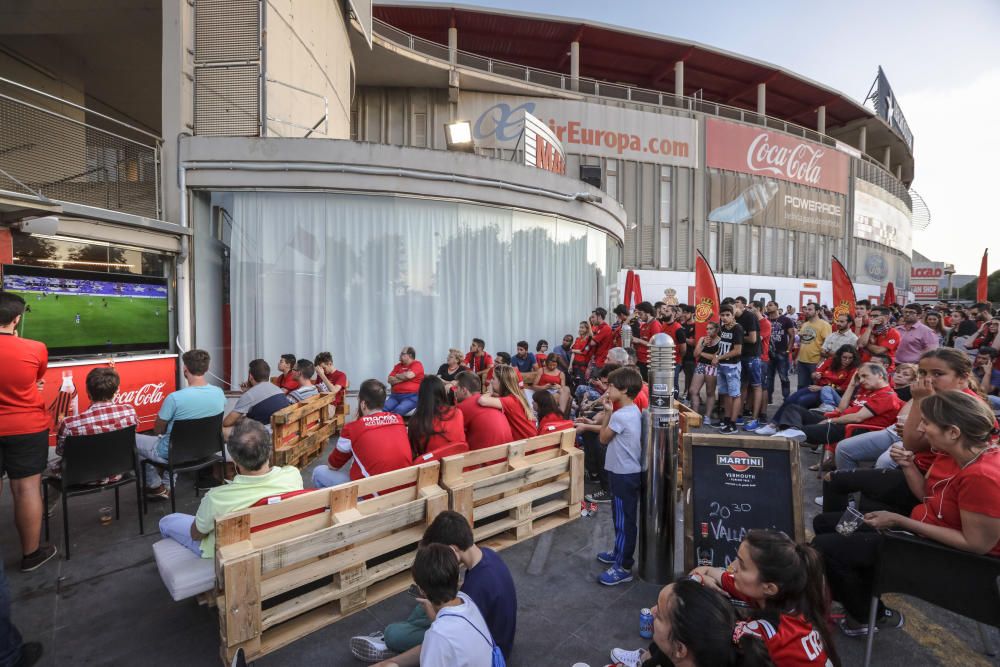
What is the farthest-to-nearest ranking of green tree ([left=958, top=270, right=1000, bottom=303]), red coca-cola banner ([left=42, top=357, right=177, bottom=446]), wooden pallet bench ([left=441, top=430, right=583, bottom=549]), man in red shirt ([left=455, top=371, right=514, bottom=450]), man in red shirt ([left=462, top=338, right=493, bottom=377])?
1. green tree ([left=958, top=270, right=1000, bottom=303])
2. man in red shirt ([left=462, top=338, right=493, bottom=377])
3. red coca-cola banner ([left=42, top=357, right=177, bottom=446])
4. man in red shirt ([left=455, top=371, right=514, bottom=450])
5. wooden pallet bench ([left=441, top=430, right=583, bottom=549])

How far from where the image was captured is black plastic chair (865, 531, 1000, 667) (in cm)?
236

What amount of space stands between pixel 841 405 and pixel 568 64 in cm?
2743

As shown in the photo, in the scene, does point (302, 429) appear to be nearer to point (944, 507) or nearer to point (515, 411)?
point (515, 411)

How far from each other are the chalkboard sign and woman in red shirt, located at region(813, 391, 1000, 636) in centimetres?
31

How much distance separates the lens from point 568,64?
27.9 meters

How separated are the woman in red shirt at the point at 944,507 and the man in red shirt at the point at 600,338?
18.6 feet

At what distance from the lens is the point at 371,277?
28.0ft

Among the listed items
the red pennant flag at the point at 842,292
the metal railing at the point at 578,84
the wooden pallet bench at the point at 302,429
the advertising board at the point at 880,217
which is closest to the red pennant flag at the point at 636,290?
the red pennant flag at the point at 842,292

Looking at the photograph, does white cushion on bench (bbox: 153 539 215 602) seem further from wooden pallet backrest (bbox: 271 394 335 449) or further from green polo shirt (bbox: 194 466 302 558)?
wooden pallet backrest (bbox: 271 394 335 449)

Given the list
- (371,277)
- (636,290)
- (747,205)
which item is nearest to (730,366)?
(371,277)

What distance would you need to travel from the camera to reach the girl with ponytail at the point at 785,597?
78.0 inches

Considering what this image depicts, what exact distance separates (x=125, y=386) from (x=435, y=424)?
532cm

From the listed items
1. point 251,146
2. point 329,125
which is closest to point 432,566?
point 251,146

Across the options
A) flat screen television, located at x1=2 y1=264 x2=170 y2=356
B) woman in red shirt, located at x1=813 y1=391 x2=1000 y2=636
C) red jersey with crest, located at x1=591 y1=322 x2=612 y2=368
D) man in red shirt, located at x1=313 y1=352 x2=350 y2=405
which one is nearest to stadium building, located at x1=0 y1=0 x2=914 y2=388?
flat screen television, located at x1=2 y1=264 x2=170 y2=356
